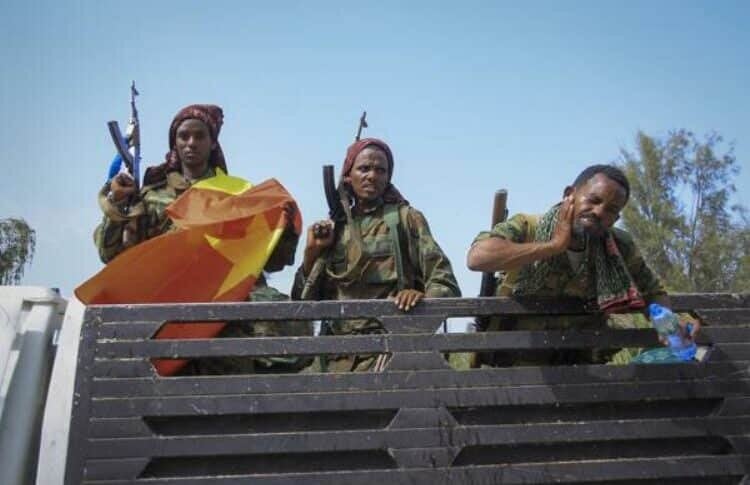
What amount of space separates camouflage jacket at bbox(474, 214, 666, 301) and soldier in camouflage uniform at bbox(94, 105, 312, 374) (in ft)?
3.01

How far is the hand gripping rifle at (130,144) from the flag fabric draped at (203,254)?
47 cm

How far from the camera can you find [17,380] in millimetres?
2031

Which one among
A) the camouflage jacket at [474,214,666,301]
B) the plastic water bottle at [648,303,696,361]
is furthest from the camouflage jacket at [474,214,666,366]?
the plastic water bottle at [648,303,696,361]

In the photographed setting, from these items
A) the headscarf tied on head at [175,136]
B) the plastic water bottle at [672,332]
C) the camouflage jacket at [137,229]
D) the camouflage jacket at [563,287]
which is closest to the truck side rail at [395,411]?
the plastic water bottle at [672,332]

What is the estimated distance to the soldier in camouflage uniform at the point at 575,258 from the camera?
2.48 meters

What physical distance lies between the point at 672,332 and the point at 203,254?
1.90m

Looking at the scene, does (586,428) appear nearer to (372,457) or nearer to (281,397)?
(372,457)

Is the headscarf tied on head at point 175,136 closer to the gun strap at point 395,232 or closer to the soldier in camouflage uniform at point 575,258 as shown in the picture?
the gun strap at point 395,232

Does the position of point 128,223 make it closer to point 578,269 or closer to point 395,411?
point 395,411

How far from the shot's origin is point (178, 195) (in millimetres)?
3500

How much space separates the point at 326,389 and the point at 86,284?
1093 millimetres

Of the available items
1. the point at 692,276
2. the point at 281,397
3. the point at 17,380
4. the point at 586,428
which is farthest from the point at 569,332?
the point at 692,276

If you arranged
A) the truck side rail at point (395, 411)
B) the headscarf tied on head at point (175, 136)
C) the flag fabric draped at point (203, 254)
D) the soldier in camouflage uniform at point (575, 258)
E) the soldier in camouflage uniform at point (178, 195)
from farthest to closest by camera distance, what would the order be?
the headscarf tied on head at point (175, 136), the soldier in camouflage uniform at point (178, 195), the flag fabric draped at point (203, 254), the soldier in camouflage uniform at point (575, 258), the truck side rail at point (395, 411)

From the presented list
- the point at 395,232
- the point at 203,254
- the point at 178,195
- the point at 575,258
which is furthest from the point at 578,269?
the point at 178,195
